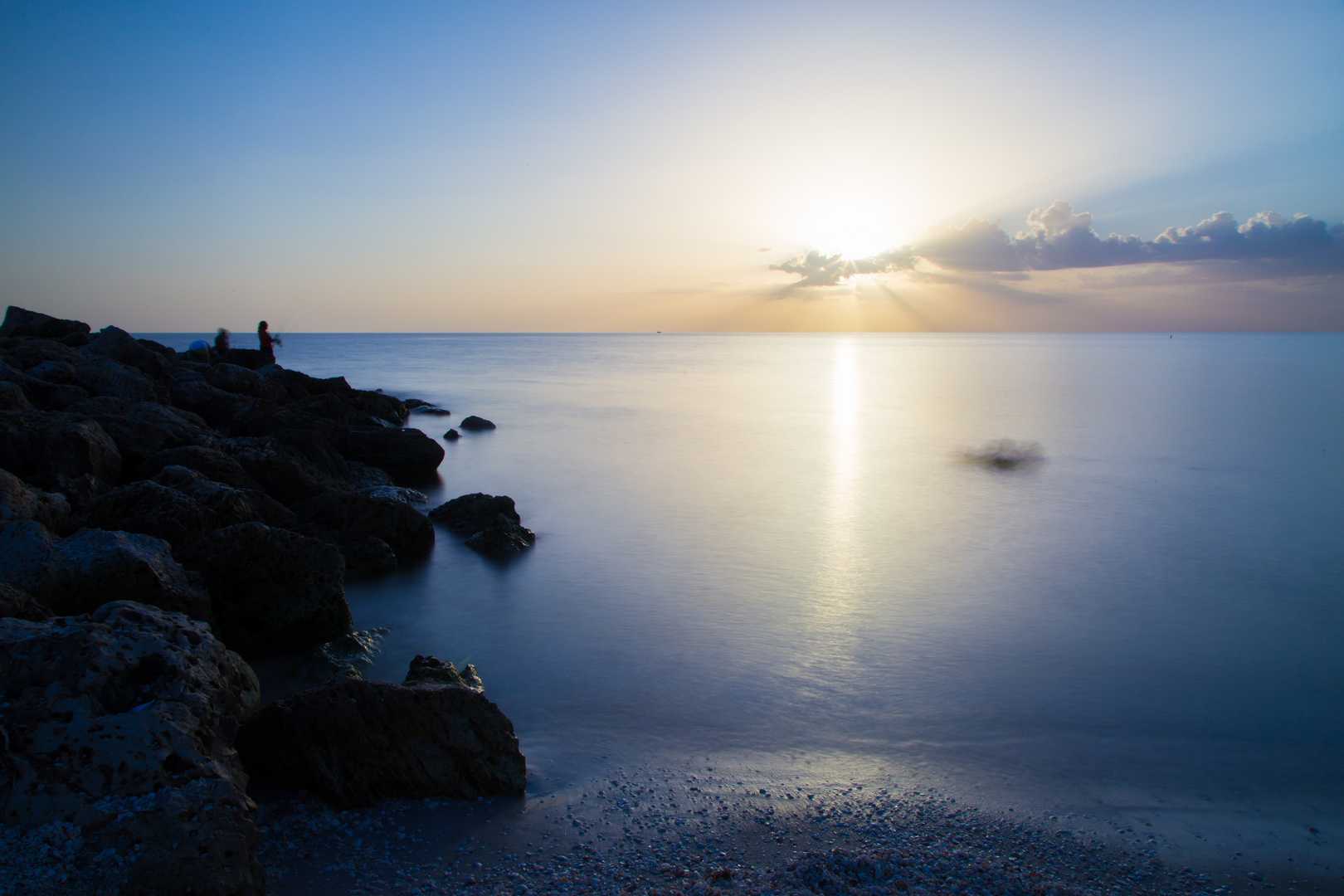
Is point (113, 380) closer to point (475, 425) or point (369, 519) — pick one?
point (369, 519)

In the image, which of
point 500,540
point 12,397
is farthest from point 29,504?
point 500,540

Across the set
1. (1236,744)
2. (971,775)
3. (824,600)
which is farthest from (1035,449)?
(971,775)

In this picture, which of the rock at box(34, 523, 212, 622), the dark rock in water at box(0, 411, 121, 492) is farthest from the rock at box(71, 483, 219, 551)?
the dark rock in water at box(0, 411, 121, 492)

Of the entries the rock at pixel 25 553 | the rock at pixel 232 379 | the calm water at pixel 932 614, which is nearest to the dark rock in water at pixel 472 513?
the calm water at pixel 932 614

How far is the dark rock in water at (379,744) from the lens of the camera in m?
3.83

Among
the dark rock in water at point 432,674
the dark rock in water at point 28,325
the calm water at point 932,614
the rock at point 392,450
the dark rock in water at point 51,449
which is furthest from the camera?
the dark rock in water at point 28,325

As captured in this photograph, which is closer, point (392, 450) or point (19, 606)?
point (19, 606)

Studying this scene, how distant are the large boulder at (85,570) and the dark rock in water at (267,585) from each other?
52 cm

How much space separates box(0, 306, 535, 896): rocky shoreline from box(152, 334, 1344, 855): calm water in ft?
2.49

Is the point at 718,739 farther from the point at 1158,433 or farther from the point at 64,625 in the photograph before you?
the point at 1158,433

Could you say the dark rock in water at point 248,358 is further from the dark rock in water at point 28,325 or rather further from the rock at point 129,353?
the rock at point 129,353

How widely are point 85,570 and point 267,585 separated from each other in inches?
48.1

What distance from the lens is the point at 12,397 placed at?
28.9ft

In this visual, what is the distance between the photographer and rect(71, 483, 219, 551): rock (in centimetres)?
591
